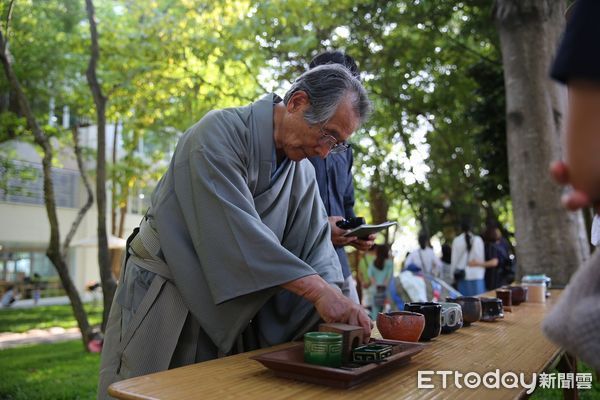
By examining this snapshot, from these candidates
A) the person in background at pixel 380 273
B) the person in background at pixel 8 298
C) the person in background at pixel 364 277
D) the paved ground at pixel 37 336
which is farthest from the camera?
the person in background at pixel 8 298

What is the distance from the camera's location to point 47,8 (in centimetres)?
991

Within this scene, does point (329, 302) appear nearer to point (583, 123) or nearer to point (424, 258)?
point (583, 123)

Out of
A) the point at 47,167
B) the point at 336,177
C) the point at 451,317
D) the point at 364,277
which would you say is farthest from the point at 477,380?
the point at 364,277

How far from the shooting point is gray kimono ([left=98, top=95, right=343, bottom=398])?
5.32ft

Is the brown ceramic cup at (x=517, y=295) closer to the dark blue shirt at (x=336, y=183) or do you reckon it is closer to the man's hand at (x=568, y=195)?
the dark blue shirt at (x=336, y=183)

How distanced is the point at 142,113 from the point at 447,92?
640cm

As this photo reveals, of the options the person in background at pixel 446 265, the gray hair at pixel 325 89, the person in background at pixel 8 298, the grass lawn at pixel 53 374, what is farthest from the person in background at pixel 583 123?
the person in background at pixel 8 298

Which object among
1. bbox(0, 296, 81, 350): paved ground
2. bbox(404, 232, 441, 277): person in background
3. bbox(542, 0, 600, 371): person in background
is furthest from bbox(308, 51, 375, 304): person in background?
bbox(0, 296, 81, 350): paved ground

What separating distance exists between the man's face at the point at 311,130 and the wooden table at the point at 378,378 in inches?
34.2

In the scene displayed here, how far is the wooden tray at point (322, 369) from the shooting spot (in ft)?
4.00

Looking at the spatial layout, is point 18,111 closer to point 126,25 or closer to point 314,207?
point 126,25

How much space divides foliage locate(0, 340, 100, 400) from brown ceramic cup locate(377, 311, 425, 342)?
411 centimetres

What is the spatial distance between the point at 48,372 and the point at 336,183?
16.8 feet

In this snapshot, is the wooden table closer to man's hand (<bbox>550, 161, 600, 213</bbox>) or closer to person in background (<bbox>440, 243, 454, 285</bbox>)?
man's hand (<bbox>550, 161, 600, 213</bbox>)
